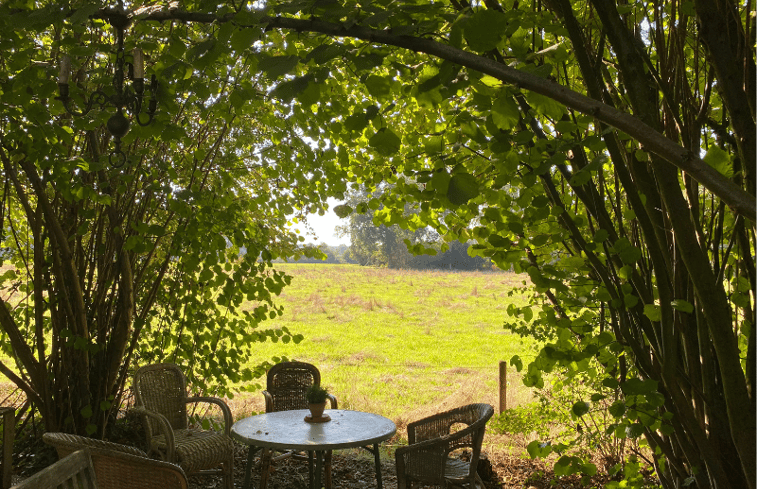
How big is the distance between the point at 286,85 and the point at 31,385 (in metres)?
3.56

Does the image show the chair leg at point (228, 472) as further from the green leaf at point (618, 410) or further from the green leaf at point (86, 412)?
the green leaf at point (618, 410)

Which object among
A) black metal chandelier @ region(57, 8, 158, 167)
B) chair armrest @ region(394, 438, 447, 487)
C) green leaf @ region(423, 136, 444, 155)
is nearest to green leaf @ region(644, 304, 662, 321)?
green leaf @ region(423, 136, 444, 155)

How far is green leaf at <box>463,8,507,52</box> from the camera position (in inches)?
36.2

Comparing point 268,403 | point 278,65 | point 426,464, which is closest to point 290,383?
point 268,403

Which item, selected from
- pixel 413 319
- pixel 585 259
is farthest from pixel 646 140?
pixel 413 319

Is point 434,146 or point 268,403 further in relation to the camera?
point 268,403

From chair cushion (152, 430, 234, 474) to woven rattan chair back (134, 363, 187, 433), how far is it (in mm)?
279

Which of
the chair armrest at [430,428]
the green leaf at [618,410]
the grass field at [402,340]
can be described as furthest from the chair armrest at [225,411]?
the green leaf at [618,410]

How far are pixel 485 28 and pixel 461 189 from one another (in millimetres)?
279

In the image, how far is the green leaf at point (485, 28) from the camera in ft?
3.01

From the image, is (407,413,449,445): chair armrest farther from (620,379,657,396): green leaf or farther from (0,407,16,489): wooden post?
(0,407,16,489): wooden post

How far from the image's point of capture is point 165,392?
145 inches

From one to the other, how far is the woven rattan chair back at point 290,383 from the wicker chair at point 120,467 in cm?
176

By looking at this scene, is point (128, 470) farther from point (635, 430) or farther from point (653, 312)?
point (653, 312)
